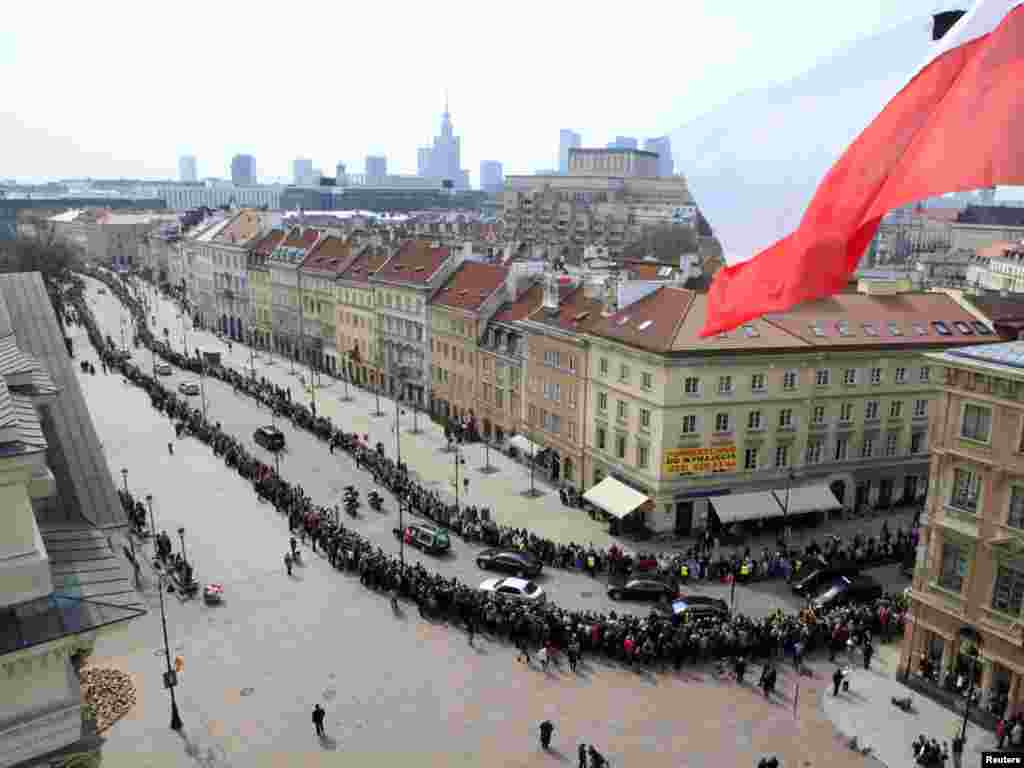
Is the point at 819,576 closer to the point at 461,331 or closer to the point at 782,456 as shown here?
the point at 782,456

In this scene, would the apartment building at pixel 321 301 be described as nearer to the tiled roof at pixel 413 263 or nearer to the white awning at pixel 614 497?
the tiled roof at pixel 413 263

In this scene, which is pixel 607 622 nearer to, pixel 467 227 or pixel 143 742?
pixel 143 742

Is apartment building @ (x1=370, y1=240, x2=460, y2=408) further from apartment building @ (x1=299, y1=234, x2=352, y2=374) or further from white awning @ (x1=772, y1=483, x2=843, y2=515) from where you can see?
white awning @ (x1=772, y1=483, x2=843, y2=515)

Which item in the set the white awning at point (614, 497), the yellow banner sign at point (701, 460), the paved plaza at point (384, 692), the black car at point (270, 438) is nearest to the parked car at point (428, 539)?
the paved plaza at point (384, 692)

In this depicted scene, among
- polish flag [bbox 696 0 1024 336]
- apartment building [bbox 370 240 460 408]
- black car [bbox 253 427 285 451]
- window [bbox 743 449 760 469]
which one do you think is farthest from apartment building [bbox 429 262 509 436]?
polish flag [bbox 696 0 1024 336]

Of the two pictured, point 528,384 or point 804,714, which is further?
point 528,384

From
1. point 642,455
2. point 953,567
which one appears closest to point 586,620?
point 953,567

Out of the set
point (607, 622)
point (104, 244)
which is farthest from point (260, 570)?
point (104, 244)
